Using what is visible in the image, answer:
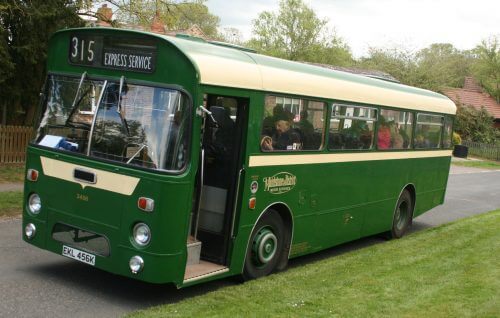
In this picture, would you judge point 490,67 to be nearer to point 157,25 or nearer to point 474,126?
point 474,126

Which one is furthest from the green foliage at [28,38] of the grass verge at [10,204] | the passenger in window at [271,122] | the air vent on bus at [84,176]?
the passenger in window at [271,122]

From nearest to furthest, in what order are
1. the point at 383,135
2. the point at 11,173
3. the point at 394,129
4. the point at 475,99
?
the point at 383,135 → the point at 394,129 → the point at 11,173 → the point at 475,99

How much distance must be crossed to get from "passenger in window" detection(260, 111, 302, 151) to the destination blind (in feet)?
5.87

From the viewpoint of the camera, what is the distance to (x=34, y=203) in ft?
23.7

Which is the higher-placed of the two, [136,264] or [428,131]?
[428,131]

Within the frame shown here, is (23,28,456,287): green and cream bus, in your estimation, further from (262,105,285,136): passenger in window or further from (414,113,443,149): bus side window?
(414,113,443,149): bus side window

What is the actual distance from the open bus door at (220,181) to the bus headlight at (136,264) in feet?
3.08

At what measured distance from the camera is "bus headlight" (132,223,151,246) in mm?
6348

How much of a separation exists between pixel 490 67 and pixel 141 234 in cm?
5739

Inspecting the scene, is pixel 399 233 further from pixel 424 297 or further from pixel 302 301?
pixel 302 301

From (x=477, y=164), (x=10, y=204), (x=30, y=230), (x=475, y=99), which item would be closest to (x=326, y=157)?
(x=30, y=230)

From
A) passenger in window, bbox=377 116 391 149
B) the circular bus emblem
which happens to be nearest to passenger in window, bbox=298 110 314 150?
the circular bus emblem

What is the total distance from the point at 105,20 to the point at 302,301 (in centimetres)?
1482

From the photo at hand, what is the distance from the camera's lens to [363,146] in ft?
A: 33.2
